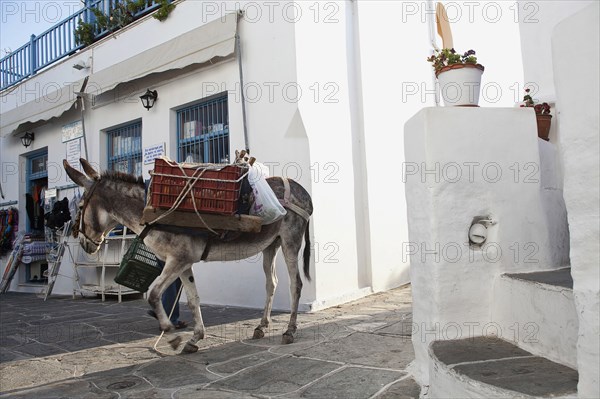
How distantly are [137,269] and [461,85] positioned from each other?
3.93m

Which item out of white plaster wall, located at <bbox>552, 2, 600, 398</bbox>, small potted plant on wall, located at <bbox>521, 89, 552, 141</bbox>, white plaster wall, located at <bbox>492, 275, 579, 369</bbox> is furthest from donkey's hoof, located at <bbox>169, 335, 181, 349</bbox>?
small potted plant on wall, located at <bbox>521, 89, 552, 141</bbox>

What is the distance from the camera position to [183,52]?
7.54m

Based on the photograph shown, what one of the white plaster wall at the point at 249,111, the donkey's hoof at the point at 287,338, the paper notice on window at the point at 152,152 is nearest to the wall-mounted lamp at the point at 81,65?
the white plaster wall at the point at 249,111

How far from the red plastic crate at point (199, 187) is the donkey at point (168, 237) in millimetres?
403

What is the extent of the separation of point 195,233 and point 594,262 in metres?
3.35

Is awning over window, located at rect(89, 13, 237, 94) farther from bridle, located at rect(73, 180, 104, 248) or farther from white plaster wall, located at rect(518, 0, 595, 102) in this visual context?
white plaster wall, located at rect(518, 0, 595, 102)

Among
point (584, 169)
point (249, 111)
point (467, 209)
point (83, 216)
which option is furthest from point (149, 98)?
point (584, 169)

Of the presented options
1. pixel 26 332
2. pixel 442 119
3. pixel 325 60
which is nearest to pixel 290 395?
pixel 442 119

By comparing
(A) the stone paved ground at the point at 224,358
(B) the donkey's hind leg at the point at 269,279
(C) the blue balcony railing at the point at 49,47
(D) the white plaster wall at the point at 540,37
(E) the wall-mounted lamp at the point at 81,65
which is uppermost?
(C) the blue balcony railing at the point at 49,47

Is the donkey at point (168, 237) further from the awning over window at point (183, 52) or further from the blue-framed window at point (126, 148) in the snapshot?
the blue-framed window at point (126, 148)

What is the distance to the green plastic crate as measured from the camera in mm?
5316

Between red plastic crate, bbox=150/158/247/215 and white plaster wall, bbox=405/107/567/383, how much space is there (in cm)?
174

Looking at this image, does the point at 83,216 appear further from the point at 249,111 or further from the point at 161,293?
the point at 249,111

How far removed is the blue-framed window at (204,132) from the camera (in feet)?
25.0
